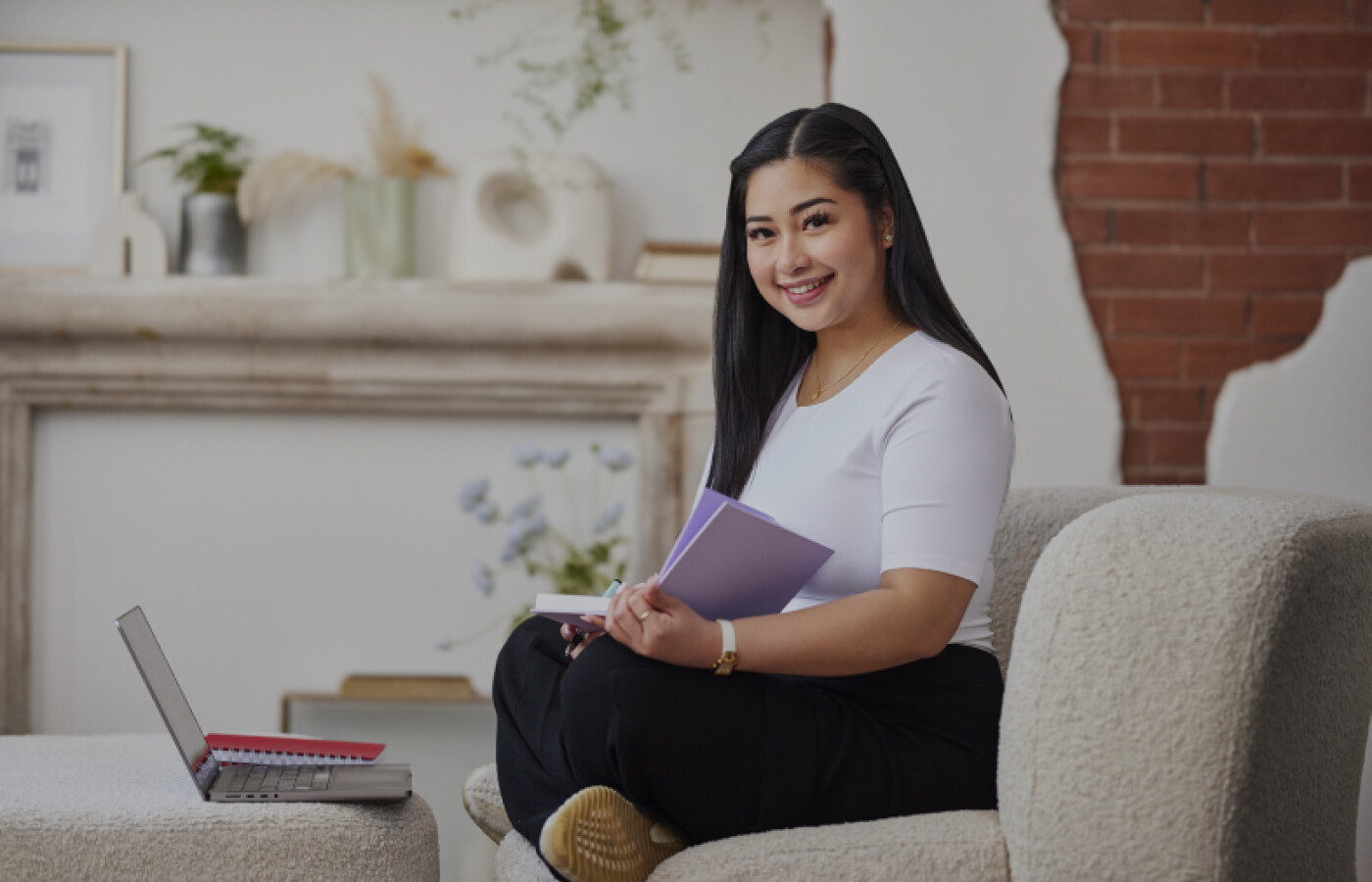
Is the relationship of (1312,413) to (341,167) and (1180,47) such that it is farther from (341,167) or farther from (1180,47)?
(341,167)

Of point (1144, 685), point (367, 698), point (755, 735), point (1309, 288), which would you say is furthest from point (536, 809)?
point (1309, 288)

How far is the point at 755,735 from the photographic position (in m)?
1.05

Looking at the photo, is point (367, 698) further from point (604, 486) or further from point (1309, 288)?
point (1309, 288)

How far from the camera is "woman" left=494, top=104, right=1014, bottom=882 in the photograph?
1.04m

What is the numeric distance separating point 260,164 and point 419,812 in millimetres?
1682

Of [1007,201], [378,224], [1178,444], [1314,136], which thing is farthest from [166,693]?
[1314,136]

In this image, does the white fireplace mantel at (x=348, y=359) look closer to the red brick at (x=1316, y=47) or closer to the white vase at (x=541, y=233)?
the white vase at (x=541, y=233)

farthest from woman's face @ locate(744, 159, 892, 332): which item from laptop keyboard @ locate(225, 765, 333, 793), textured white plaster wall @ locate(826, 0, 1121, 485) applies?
textured white plaster wall @ locate(826, 0, 1121, 485)

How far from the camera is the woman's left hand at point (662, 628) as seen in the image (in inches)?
41.2

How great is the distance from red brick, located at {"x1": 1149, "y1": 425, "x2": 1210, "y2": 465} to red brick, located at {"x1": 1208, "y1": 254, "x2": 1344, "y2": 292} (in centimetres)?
27

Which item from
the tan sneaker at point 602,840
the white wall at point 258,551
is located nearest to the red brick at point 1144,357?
the white wall at point 258,551

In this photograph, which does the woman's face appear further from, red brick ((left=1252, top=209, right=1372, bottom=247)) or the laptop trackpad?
red brick ((left=1252, top=209, right=1372, bottom=247))

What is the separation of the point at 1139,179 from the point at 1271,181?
0.25 meters

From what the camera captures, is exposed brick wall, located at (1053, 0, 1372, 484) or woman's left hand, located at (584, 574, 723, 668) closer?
woman's left hand, located at (584, 574, 723, 668)
